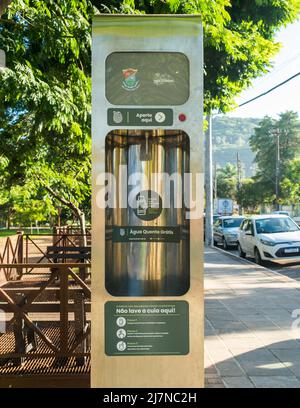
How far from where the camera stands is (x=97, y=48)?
3.29 metres

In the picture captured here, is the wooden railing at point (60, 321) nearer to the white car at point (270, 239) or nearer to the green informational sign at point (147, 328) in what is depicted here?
the green informational sign at point (147, 328)

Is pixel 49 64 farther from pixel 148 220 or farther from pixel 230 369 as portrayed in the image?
pixel 230 369

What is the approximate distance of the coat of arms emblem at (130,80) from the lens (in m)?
3.32

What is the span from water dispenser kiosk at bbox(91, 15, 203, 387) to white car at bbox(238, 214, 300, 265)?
43.6 ft

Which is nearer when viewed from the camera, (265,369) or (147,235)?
(147,235)

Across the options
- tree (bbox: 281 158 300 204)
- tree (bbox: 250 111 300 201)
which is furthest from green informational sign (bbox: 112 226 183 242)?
tree (bbox: 250 111 300 201)

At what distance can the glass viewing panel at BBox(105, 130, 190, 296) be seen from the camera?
338 centimetres

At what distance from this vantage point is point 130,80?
10.9 ft

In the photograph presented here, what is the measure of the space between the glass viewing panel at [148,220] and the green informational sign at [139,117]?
68 mm

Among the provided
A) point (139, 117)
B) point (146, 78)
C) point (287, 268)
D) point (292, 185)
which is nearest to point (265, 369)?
point (139, 117)

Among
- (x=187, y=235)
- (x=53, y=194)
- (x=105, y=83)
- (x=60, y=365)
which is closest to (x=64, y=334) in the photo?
(x=60, y=365)

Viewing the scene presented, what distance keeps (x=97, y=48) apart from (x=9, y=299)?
261cm

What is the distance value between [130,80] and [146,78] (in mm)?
101

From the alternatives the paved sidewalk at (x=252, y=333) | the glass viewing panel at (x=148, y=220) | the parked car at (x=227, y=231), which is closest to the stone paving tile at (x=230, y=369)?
the paved sidewalk at (x=252, y=333)
